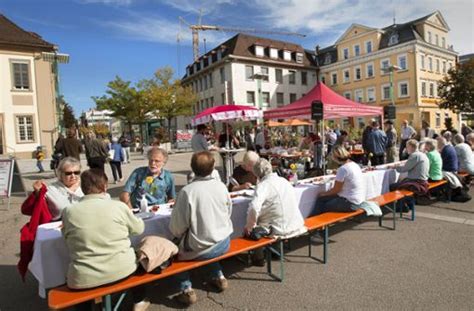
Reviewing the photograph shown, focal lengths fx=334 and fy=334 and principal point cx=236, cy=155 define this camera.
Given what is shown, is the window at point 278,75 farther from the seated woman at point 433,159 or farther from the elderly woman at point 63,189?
the elderly woman at point 63,189

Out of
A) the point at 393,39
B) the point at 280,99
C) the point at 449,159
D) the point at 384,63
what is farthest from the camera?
the point at 280,99

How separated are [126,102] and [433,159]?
2890cm

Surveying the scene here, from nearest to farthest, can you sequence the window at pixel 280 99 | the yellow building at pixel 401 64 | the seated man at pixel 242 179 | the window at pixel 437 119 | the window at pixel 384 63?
the seated man at pixel 242 179
the yellow building at pixel 401 64
the window at pixel 384 63
the window at pixel 437 119
the window at pixel 280 99

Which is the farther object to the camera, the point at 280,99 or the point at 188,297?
the point at 280,99

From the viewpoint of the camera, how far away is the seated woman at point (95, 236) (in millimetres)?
2457

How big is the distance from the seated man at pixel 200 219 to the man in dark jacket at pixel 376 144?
8.18 meters

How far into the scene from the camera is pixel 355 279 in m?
3.63

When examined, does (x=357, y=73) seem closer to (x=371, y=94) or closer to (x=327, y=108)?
(x=371, y=94)

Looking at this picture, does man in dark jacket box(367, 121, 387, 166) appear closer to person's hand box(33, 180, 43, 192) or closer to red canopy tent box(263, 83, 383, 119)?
red canopy tent box(263, 83, 383, 119)

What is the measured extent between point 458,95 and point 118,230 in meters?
32.6

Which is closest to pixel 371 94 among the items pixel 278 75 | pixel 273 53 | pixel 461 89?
pixel 278 75

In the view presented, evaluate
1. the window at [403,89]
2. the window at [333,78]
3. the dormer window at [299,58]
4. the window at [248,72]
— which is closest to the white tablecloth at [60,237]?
the window at [248,72]

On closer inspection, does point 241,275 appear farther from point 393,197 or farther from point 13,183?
point 13,183

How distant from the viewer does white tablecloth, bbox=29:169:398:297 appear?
9.32 feet
